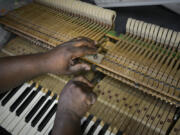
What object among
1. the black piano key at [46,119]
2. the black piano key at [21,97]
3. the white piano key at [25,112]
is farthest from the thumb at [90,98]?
the black piano key at [21,97]

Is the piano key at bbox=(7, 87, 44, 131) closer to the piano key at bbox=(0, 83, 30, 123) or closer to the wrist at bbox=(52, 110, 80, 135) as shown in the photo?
the piano key at bbox=(0, 83, 30, 123)

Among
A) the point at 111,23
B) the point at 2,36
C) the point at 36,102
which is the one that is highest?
the point at 111,23

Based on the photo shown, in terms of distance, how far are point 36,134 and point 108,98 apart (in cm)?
97

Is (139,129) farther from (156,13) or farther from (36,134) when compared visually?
(156,13)

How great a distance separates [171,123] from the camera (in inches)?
70.9

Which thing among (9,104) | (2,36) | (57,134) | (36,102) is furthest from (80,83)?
(2,36)

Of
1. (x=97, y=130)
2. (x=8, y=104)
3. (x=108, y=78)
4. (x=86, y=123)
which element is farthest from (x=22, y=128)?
(x=108, y=78)

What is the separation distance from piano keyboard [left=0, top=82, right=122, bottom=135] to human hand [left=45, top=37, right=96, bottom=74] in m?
0.42

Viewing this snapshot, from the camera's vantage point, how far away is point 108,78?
7.36 ft

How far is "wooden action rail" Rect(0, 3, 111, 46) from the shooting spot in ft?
7.77

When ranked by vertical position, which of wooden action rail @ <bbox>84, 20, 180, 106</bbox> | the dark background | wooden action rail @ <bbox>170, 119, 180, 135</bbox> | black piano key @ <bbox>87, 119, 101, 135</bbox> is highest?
the dark background

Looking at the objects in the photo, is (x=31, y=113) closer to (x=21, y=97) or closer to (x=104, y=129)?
(x=21, y=97)

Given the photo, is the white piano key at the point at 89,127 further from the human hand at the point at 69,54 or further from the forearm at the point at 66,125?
the human hand at the point at 69,54

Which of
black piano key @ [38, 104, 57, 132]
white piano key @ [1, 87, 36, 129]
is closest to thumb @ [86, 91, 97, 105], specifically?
black piano key @ [38, 104, 57, 132]
